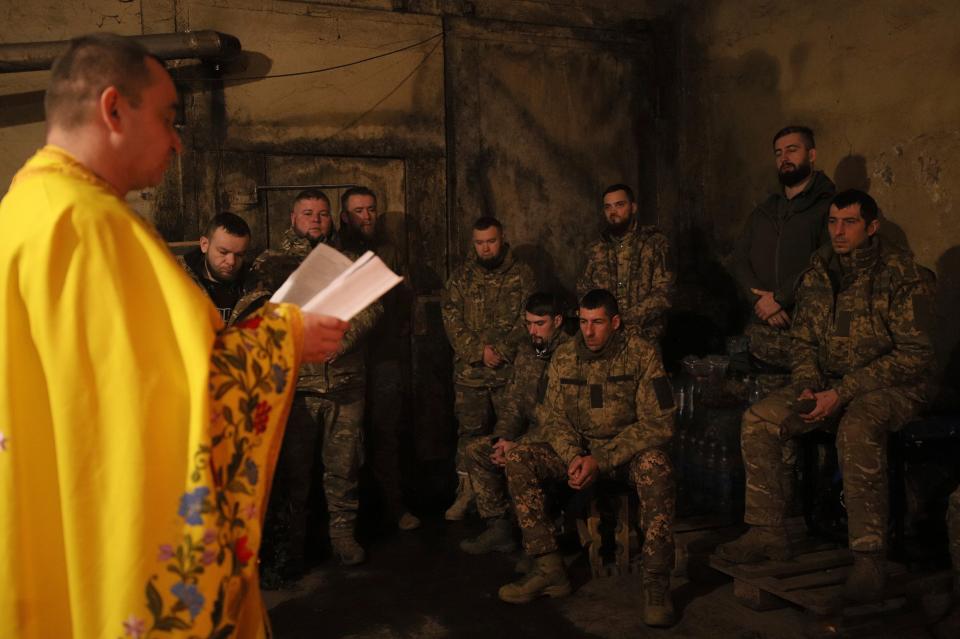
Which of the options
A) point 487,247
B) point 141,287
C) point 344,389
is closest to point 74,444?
point 141,287

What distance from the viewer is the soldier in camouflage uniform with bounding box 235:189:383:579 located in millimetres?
4906

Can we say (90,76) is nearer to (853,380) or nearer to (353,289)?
(353,289)

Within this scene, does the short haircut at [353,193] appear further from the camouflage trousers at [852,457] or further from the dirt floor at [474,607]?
the camouflage trousers at [852,457]

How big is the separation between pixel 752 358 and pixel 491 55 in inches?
140

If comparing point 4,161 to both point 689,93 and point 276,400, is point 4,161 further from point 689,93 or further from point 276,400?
point 689,93

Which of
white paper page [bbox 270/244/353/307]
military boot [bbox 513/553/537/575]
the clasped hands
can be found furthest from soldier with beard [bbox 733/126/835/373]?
white paper page [bbox 270/244/353/307]

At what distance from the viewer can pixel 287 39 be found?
6.24 m

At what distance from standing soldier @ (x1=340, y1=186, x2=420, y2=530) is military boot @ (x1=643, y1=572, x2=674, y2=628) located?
214 centimetres

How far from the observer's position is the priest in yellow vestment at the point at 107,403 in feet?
5.04

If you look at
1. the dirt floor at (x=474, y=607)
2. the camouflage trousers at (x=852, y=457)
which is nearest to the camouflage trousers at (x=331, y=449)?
the dirt floor at (x=474, y=607)

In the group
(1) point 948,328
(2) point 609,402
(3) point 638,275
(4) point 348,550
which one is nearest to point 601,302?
(2) point 609,402

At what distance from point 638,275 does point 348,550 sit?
2848mm

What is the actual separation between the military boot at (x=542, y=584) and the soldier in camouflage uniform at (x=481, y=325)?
4.98 feet

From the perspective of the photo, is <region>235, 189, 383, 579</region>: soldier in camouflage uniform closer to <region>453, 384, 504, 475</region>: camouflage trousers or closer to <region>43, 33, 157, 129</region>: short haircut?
<region>453, 384, 504, 475</region>: camouflage trousers
